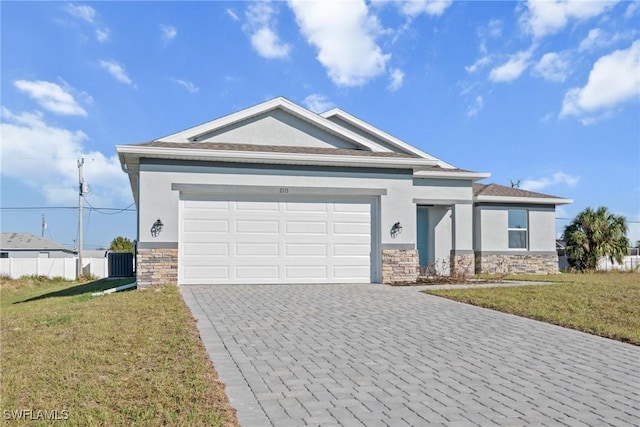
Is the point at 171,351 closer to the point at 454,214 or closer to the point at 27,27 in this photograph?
the point at 27,27

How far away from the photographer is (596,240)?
72.3ft

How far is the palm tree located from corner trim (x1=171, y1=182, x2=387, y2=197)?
1308 centimetres

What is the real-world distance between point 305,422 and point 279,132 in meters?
11.8

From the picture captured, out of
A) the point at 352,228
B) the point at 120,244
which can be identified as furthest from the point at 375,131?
the point at 120,244

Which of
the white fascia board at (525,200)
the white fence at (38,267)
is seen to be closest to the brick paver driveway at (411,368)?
the white fascia board at (525,200)

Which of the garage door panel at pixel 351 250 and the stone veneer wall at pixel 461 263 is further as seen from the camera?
the stone veneer wall at pixel 461 263

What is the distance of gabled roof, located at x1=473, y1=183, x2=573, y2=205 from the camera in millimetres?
19062

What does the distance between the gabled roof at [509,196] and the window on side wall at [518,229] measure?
552 mm

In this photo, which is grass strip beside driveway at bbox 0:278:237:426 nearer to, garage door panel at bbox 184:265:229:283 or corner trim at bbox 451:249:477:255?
garage door panel at bbox 184:265:229:283

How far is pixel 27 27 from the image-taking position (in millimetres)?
11469

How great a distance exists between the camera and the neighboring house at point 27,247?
39.7 meters

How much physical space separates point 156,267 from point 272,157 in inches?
170

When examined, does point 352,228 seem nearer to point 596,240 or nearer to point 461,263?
point 461,263

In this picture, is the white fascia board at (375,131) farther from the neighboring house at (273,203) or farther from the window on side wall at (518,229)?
the window on side wall at (518,229)
